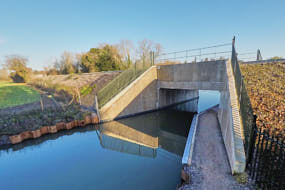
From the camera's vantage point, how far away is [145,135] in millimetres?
8461

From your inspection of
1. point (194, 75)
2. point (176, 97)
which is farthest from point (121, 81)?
point (176, 97)

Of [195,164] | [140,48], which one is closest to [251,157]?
[195,164]

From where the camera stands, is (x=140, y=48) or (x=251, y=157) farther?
(x=140, y=48)

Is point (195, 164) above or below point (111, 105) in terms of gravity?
below

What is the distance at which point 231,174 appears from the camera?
12.6 ft

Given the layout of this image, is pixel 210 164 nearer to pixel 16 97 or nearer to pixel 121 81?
pixel 121 81

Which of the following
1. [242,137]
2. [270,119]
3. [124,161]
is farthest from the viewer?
[124,161]

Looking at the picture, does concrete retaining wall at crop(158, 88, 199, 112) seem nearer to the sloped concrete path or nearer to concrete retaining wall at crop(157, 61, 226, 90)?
concrete retaining wall at crop(157, 61, 226, 90)

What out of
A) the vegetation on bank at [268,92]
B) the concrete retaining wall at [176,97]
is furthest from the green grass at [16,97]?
the vegetation on bank at [268,92]

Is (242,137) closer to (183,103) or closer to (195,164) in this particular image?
(195,164)

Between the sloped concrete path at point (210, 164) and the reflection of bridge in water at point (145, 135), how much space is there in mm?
1340

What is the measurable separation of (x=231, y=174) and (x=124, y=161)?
400 cm

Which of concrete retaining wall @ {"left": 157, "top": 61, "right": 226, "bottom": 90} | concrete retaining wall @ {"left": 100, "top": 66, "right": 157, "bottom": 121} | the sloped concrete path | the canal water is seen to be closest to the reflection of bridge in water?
the canal water

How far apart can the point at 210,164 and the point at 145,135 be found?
462 centimetres
